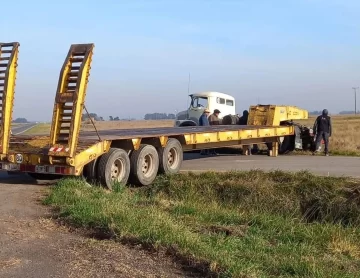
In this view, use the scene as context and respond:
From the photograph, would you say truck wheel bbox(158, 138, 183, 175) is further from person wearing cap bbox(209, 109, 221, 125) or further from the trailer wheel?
person wearing cap bbox(209, 109, 221, 125)

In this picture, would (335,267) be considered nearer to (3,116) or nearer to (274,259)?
(274,259)

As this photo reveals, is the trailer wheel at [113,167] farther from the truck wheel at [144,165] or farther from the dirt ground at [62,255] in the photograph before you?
the dirt ground at [62,255]

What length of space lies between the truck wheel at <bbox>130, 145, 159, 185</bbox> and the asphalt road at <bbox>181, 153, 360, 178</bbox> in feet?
8.65

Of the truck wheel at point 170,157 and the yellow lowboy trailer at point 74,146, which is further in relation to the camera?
the truck wheel at point 170,157

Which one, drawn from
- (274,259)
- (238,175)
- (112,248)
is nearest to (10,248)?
(112,248)

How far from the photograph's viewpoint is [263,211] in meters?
10.9

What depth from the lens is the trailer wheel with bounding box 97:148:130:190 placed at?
11188mm

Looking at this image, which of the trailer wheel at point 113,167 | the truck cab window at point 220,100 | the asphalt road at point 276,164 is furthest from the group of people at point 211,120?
the trailer wheel at point 113,167

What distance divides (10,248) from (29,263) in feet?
2.32

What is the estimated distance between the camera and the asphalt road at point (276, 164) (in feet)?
50.0

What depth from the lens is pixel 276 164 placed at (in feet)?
55.5

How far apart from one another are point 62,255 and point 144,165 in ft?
21.7

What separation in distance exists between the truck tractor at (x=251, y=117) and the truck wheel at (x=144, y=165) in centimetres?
866

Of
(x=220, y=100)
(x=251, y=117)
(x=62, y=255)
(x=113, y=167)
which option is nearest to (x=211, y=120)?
(x=251, y=117)
